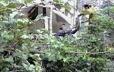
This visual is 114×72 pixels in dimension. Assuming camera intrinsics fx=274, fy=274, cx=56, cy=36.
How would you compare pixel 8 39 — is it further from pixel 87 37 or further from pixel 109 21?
pixel 109 21

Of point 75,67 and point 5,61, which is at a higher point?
point 5,61

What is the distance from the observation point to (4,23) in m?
1.93

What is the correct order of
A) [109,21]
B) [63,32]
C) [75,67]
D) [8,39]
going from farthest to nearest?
1. [109,21]
2. [63,32]
3. [75,67]
4. [8,39]

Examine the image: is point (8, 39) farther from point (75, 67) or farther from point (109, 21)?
point (109, 21)

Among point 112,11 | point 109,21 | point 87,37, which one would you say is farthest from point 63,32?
point 112,11

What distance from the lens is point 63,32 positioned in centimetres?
417

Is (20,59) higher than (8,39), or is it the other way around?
(8,39)

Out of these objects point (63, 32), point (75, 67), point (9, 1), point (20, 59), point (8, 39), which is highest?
point (9, 1)

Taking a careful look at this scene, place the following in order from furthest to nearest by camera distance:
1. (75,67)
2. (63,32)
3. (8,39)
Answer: (63,32) < (75,67) < (8,39)

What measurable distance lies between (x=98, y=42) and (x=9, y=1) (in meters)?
2.39

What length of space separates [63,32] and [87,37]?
0.39 metres

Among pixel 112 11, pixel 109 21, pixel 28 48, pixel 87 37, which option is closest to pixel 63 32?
pixel 87 37

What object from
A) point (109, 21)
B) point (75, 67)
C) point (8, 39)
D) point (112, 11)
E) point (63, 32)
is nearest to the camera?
point (8, 39)

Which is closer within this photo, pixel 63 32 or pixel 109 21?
pixel 63 32
